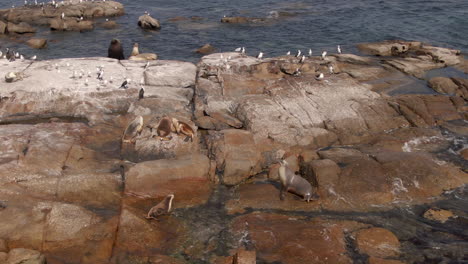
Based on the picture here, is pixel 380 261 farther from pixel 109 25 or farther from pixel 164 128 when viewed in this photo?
pixel 109 25

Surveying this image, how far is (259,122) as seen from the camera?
1544 centimetres

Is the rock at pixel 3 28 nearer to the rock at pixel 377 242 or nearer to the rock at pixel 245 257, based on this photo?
the rock at pixel 245 257

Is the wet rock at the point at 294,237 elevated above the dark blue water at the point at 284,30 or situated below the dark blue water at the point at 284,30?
below

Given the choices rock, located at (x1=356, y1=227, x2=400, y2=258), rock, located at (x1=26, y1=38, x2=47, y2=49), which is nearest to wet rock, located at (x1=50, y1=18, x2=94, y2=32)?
rock, located at (x1=26, y1=38, x2=47, y2=49)

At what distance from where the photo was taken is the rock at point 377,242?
10.4 m

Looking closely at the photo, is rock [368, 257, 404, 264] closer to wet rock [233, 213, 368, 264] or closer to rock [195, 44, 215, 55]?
wet rock [233, 213, 368, 264]

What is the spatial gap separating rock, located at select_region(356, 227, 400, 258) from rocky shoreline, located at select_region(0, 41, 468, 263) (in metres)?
0.03

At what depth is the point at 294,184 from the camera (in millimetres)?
12234

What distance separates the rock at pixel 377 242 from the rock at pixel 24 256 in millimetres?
7331

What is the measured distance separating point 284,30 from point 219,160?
2142 cm

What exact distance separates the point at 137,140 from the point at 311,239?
21.6 ft

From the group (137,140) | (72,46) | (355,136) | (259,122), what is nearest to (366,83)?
(355,136)

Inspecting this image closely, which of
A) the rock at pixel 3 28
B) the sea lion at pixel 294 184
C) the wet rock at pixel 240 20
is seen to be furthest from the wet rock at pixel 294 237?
the rock at pixel 3 28

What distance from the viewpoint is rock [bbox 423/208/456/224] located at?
11.8 meters
